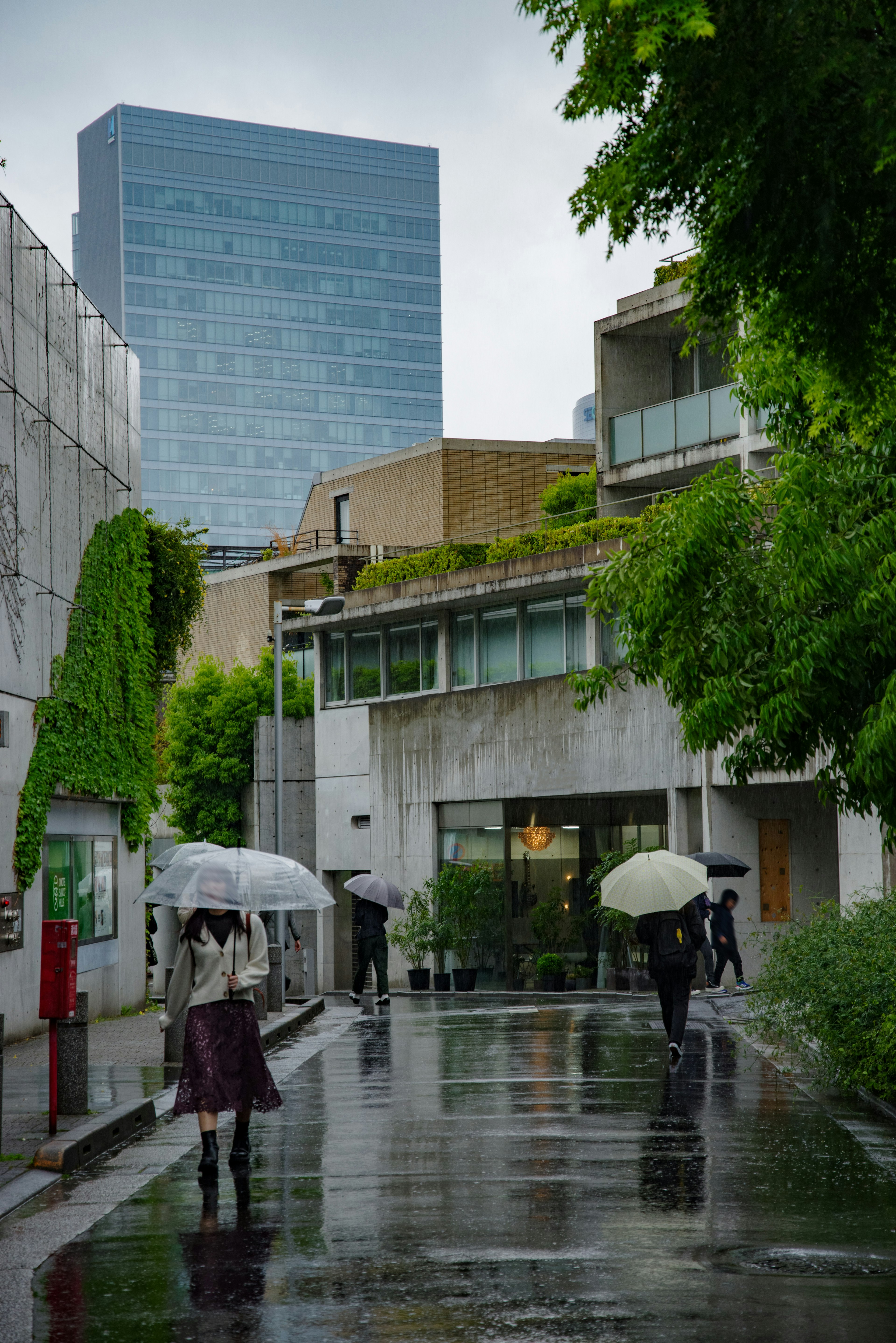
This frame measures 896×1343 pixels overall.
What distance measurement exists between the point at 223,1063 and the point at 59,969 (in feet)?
6.07

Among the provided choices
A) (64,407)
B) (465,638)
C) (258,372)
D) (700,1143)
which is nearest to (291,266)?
(258,372)

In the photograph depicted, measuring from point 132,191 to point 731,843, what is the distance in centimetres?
16665

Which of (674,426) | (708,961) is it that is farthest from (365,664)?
Result: (708,961)

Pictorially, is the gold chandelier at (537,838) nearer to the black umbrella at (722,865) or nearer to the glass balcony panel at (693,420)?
the black umbrella at (722,865)

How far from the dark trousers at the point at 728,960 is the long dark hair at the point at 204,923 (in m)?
15.9

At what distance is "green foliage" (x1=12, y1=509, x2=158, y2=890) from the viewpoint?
744 inches

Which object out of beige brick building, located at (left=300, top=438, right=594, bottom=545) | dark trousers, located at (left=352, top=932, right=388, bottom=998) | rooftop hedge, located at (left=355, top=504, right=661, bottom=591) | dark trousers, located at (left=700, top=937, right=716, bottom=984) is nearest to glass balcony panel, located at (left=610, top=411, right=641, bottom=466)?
rooftop hedge, located at (left=355, top=504, right=661, bottom=591)

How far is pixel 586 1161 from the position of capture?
934cm

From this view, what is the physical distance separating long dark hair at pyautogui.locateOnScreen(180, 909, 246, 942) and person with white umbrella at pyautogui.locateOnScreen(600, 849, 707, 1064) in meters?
5.66

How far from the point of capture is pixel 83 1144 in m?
9.82

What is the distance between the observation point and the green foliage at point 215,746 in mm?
50062

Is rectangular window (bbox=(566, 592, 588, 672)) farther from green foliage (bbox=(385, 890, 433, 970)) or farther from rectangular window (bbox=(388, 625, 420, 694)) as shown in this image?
green foliage (bbox=(385, 890, 433, 970))

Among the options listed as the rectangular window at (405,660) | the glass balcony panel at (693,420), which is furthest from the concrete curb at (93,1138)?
the rectangular window at (405,660)

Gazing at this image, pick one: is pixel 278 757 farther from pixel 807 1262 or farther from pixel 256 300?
pixel 256 300
